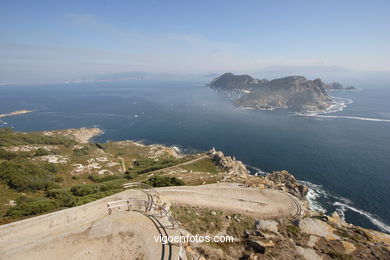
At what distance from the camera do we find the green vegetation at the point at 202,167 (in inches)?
2088

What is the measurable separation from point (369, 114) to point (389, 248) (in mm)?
157965

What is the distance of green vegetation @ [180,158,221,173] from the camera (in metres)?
53.0

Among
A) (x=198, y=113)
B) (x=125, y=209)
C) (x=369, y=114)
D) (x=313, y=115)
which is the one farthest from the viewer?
(x=198, y=113)

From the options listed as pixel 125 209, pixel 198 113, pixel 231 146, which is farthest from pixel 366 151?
pixel 198 113

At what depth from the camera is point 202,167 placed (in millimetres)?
55531

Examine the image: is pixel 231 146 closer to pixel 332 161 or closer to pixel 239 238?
pixel 332 161

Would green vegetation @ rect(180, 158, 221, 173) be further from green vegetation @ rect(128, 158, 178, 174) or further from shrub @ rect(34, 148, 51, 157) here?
shrub @ rect(34, 148, 51, 157)

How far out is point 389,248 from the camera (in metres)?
17.5

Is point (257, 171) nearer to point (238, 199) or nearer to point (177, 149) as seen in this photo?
point (177, 149)

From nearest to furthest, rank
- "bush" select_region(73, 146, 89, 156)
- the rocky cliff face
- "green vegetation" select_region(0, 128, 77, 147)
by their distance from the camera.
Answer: "green vegetation" select_region(0, 128, 77, 147), "bush" select_region(73, 146, 89, 156), the rocky cliff face

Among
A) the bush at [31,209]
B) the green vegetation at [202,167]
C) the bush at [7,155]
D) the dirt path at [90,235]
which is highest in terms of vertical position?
the dirt path at [90,235]

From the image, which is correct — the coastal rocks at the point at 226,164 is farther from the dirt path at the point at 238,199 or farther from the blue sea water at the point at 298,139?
the dirt path at the point at 238,199

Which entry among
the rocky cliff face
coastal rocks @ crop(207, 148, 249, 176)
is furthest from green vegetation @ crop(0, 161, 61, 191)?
the rocky cliff face

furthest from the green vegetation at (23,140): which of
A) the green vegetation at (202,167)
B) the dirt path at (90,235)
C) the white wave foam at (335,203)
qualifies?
the white wave foam at (335,203)
